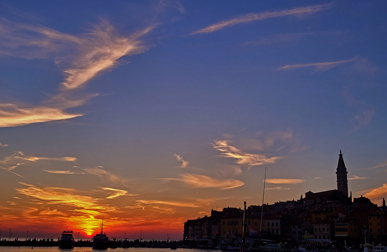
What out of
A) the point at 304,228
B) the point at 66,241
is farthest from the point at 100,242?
the point at 304,228

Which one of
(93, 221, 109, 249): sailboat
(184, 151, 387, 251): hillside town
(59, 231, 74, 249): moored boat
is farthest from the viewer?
(93, 221, 109, 249): sailboat

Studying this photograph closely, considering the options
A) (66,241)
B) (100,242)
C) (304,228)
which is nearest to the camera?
(304,228)

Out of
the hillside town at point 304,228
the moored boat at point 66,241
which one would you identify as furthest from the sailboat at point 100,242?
the hillside town at point 304,228

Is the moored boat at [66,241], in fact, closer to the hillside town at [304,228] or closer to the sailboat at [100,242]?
the sailboat at [100,242]

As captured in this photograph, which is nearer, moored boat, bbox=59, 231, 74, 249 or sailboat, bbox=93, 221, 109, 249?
moored boat, bbox=59, 231, 74, 249

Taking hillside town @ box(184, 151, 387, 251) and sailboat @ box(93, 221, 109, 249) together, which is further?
sailboat @ box(93, 221, 109, 249)

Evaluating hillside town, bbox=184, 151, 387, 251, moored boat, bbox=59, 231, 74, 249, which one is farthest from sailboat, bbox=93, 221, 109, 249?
hillside town, bbox=184, 151, 387, 251

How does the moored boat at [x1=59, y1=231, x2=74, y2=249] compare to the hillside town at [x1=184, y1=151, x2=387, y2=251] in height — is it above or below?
below

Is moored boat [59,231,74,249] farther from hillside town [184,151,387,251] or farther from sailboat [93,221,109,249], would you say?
hillside town [184,151,387,251]

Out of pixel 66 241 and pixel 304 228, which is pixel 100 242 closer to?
pixel 66 241

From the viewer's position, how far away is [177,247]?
154 m

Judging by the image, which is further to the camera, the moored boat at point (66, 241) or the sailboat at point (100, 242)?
the sailboat at point (100, 242)

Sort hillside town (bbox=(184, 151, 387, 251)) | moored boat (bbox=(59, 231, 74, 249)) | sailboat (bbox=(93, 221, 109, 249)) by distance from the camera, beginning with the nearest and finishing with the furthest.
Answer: hillside town (bbox=(184, 151, 387, 251)) < moored boat (bbox=(59, 231, 74, 249)) < sailboat (bbox=(93, 221, 109, 249))

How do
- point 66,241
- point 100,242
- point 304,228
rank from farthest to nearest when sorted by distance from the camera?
point 100,242
point 66,241
point 304,228
